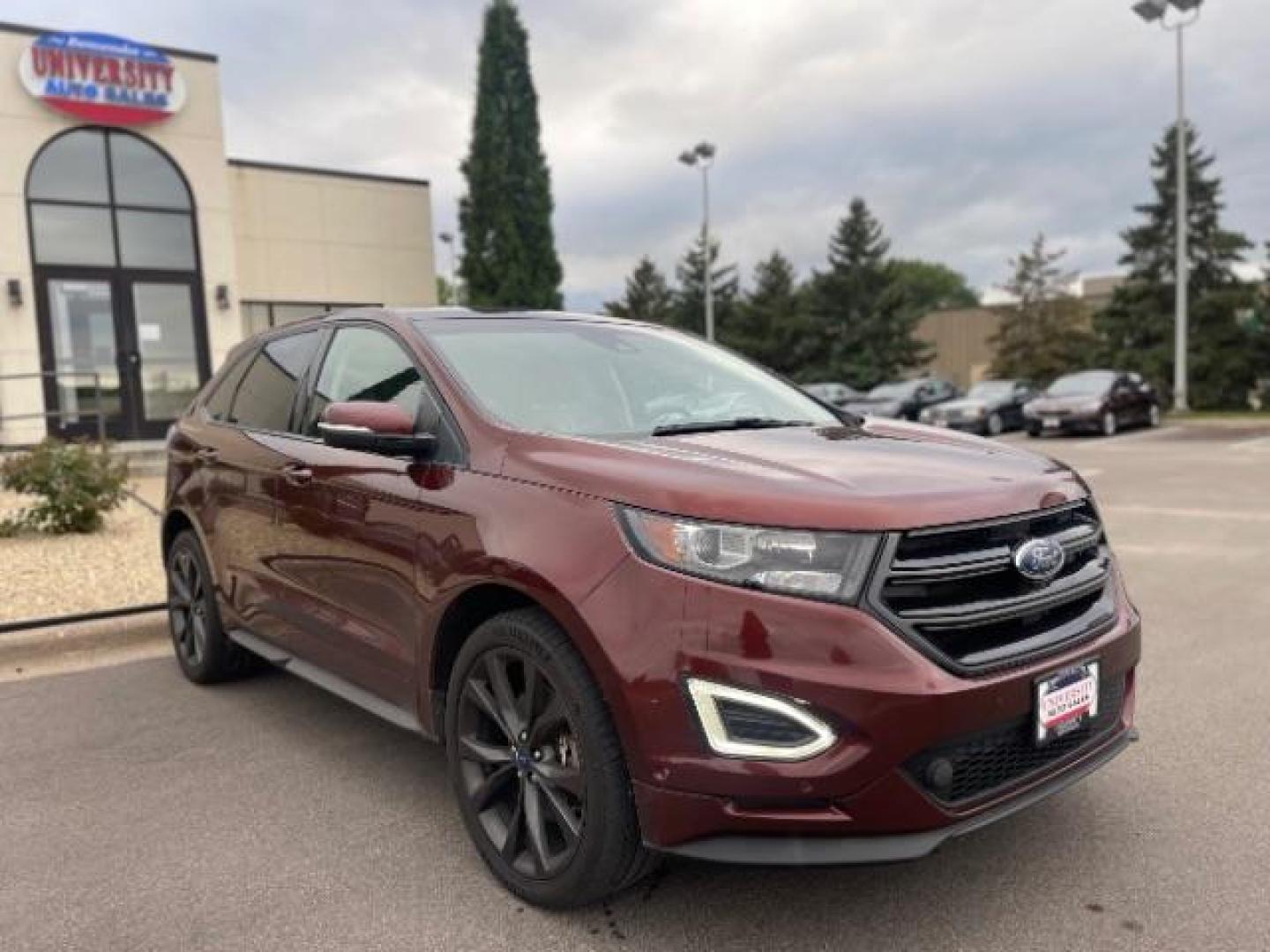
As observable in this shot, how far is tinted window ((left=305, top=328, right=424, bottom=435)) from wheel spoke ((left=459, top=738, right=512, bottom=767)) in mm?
1088

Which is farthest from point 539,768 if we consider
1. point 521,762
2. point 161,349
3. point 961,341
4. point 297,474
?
point 961,341

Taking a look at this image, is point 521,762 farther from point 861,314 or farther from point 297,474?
point 861,314

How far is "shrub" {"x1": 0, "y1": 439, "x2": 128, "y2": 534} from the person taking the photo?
8125mm

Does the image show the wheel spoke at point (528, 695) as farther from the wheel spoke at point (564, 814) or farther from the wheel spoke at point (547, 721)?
the wheel spoke at point (564, 814)

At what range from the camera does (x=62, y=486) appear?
26.7ft

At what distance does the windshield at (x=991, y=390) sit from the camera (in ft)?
80.8

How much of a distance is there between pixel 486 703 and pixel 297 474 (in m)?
1.41

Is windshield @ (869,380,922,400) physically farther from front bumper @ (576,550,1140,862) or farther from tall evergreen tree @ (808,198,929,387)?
front bumper @ (576,550,1140,862)

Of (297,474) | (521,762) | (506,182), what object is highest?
(506,182)

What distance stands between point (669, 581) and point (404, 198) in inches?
765

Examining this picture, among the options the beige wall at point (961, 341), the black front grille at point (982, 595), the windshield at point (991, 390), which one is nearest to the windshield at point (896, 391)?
the windshield at point (991, 390)

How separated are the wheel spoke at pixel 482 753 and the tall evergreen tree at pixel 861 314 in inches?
1673

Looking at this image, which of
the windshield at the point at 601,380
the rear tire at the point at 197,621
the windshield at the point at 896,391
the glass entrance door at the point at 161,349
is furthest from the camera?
the windshield at the point at 896,391

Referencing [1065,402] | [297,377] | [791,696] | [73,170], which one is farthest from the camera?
[1065,402]
